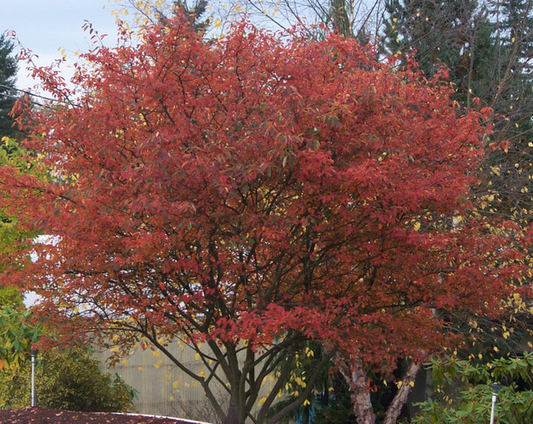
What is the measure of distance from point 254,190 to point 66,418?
12.4 feet

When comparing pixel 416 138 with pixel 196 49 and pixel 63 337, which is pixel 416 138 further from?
pixel 63 337

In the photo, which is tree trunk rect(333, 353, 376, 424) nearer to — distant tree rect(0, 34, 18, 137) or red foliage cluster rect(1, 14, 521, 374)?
red foliage cluster rect(1, 14, 521, 374)

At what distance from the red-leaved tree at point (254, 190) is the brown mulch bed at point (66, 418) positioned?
1.39m

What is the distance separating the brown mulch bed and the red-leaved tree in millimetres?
1391

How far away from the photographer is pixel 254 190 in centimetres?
592

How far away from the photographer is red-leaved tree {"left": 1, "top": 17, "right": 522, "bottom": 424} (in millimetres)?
5324

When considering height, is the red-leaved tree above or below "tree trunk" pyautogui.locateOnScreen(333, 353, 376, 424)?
above

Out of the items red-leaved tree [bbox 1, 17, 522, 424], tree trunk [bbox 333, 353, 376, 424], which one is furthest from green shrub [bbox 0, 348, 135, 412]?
tree trunk [bbox 333, 353, 376, 424]

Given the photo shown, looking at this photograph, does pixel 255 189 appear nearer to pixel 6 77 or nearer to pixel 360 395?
pixel 360 395

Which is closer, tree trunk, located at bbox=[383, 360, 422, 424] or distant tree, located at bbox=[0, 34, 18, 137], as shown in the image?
tree trunk, located at bbox=[383, 360, 422, 424]

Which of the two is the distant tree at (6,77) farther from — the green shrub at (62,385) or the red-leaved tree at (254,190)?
the red-leaved tree at (254,190)

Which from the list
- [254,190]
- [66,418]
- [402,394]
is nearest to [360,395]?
A: [402,394]

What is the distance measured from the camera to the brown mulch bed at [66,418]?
7.40m

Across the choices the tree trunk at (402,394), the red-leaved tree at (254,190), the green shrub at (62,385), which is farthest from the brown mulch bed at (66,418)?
the tree trunk at (402,394)
